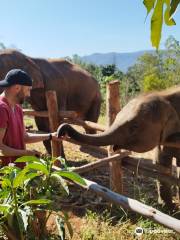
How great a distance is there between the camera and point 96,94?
10.7 meters

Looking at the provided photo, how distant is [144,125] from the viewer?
4.56 metres

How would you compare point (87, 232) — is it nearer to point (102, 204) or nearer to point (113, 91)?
point (102, 204)

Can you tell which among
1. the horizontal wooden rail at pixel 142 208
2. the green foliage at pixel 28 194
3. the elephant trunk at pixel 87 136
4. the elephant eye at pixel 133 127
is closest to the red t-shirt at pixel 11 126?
the elephant trunk at pixel 87 136

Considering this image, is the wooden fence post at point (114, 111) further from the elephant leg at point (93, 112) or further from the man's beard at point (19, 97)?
the elephant leg at point (93, 112)

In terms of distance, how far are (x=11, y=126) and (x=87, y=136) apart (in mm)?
898

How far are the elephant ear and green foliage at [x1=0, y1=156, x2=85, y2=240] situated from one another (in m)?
2.22

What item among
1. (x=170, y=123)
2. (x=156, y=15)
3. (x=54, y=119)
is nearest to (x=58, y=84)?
(x=54, y=119)

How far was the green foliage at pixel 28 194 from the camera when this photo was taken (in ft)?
8.04

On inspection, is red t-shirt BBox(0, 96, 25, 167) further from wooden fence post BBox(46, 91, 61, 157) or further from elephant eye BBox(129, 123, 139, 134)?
wooden fence post BBox(46, 91, 61, 157)

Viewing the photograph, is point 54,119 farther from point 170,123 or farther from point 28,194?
point 28,194

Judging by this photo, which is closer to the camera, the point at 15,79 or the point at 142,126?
the point at 15,79

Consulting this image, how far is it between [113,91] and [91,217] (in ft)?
5.11

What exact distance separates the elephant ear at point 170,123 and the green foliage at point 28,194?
2.22m

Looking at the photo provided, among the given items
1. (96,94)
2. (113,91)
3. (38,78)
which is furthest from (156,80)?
(113,91)
